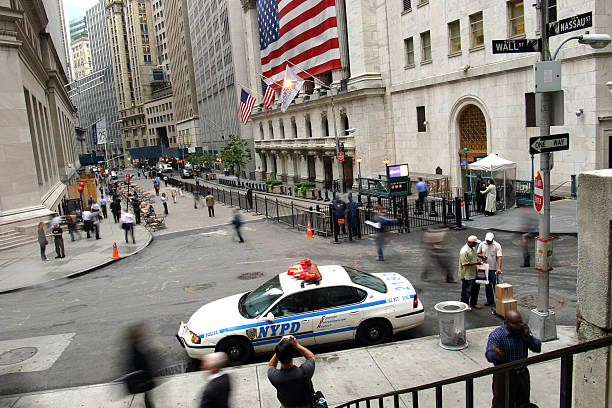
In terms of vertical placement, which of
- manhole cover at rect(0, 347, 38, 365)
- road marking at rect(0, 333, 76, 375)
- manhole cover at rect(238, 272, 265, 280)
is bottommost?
manhole cover at rect(238, 272, 265, 280)

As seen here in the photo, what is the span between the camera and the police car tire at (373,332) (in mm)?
9102

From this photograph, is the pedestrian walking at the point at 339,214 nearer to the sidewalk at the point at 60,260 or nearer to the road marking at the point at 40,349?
the sidewalk at the point at 60,260

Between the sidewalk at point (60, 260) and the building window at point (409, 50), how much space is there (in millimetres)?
21823

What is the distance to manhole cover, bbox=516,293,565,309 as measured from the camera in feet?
34.5

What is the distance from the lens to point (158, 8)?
139 m

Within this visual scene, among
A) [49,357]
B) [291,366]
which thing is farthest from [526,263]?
[49,357]

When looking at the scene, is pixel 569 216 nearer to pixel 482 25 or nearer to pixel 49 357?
pixel 482 25

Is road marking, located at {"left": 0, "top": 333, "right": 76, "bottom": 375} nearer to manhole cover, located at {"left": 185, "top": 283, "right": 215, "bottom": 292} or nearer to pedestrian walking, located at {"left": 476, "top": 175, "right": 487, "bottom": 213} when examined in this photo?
manhole cover, located at {"left": 185, "top": 283, "right": 215, "bottom": 292}

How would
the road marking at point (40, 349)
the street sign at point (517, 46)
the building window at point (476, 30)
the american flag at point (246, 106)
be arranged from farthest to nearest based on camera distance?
the american flag at point (246, 106)
the building window at point (476, 30)
the road marking at point (40, 349)
the street sign at point (517, 46)

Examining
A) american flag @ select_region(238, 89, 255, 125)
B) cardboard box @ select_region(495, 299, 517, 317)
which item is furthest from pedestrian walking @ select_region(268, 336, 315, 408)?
american flag @ select_region(238, 89, 255, 125)

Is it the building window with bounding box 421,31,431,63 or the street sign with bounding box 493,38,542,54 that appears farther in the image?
the building window with bounding box 421,31,431,63

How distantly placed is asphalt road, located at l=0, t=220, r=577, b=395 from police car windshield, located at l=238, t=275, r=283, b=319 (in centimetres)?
144

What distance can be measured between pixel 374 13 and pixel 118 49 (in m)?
137

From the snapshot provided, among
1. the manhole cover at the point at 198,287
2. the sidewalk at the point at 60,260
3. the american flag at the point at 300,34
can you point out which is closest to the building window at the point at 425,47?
the american flag at the point at 300,34
